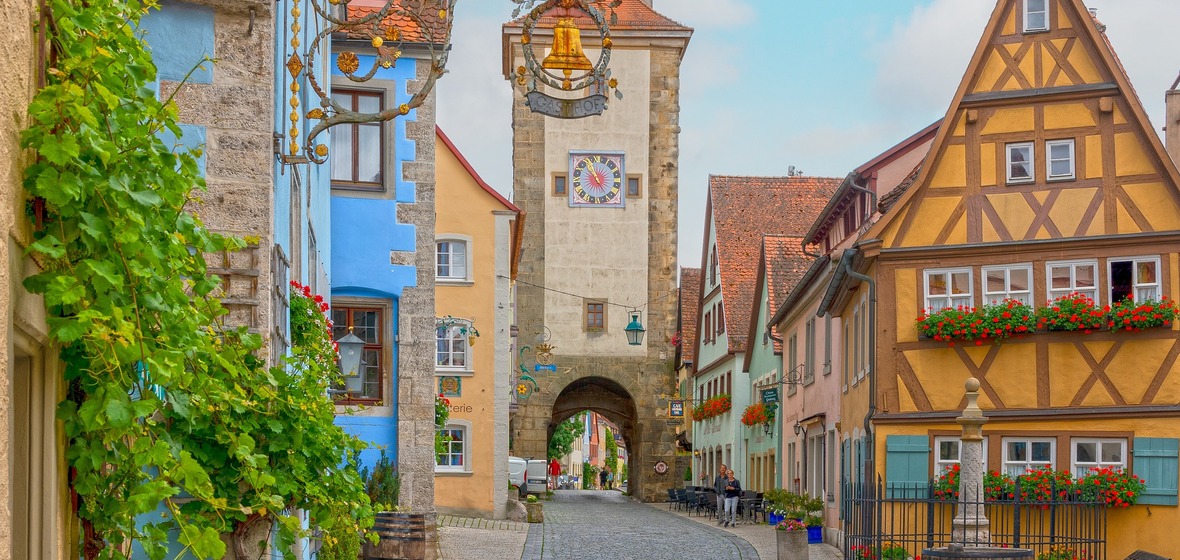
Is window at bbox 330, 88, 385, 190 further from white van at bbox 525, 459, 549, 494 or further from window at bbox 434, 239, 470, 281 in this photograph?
white van at bbox 525, 459, 549, 494

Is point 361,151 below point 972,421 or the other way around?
the other way around

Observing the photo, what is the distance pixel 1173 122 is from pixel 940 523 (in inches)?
282

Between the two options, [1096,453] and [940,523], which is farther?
[1096,453]

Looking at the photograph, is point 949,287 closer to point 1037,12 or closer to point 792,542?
point 1037,12

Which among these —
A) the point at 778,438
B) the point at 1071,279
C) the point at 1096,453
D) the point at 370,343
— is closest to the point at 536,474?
the point at 778,438

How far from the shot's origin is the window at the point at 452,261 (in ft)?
80.6

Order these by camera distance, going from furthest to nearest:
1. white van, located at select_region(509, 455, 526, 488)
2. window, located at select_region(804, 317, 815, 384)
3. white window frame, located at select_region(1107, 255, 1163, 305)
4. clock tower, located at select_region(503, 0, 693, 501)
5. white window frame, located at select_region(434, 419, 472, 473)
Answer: clock tower, located at select_region(503, 0, 693, 501)
white van, located at select_region(509, 455, 526, 488)
window, located at select_region(804, 317, 815, 384)
white window frame, located at select_region(434, 419, 472, 473)
white window frame, located at select_region(1107, 255, 1163, 305)

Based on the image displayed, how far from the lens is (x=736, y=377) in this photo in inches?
1390

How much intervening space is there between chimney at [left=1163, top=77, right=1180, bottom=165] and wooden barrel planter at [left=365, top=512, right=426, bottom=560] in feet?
39.6

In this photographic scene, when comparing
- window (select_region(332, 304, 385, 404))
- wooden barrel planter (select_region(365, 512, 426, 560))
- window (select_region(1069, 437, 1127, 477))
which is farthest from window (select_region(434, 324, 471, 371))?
wooden barrel planter (select_region(365, 512, 426, 560))

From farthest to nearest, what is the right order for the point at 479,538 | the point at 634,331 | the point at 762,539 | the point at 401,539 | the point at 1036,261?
1. the point at 634,331
2. the point at 762,539
3. the point at 479,538
4. the point at 1036,261
5. the point at 401,539

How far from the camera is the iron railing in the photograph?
14.6m

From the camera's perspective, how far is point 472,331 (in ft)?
79.9

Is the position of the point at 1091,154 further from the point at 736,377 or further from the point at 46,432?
the point at 736,377
